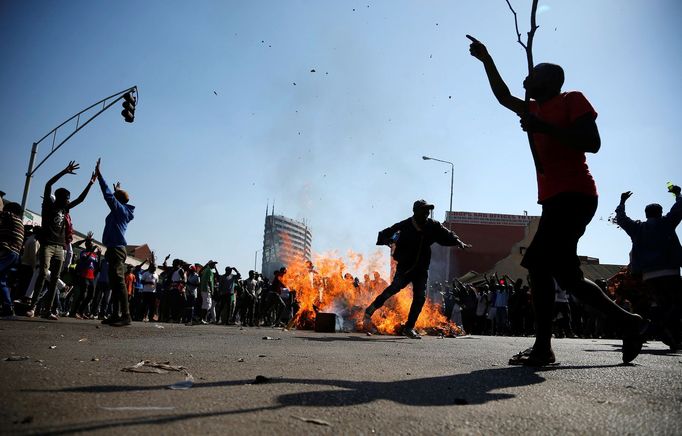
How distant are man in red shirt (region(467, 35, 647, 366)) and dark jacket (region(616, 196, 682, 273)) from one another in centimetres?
323

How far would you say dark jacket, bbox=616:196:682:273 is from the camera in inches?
256

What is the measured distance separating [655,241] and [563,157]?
12.8 ft

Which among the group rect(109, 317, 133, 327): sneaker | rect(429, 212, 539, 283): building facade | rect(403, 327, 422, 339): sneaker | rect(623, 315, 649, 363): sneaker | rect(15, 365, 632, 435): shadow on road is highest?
rect(429, 212, 539, 283): building facade

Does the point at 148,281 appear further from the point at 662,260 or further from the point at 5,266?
the point at 662,260

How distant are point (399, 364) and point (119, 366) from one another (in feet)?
6.35

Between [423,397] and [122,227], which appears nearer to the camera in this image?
[423,397]

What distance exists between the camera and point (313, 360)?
374 centimetres

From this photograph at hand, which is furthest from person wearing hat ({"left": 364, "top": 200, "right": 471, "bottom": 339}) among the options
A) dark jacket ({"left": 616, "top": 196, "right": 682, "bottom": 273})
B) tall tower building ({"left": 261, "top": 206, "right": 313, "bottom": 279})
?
tall tower building ({"left": 261, "top": 206, "right": 313, "bottom": 279})

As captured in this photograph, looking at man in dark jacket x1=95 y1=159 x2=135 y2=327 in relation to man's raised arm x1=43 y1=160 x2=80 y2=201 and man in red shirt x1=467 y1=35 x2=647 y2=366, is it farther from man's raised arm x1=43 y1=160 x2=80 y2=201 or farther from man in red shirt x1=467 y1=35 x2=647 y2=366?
man in red shirt x1=467 y1=35 x2=647 y2=366

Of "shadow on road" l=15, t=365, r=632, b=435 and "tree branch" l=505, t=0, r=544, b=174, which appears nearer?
"shadow on road" l=15, t=365, r=632, b=435

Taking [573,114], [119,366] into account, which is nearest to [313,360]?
[119,366]

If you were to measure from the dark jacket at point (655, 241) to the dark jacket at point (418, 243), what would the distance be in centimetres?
255

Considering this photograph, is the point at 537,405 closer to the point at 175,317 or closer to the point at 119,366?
the point at 119,366

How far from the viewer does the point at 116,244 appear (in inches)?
309
